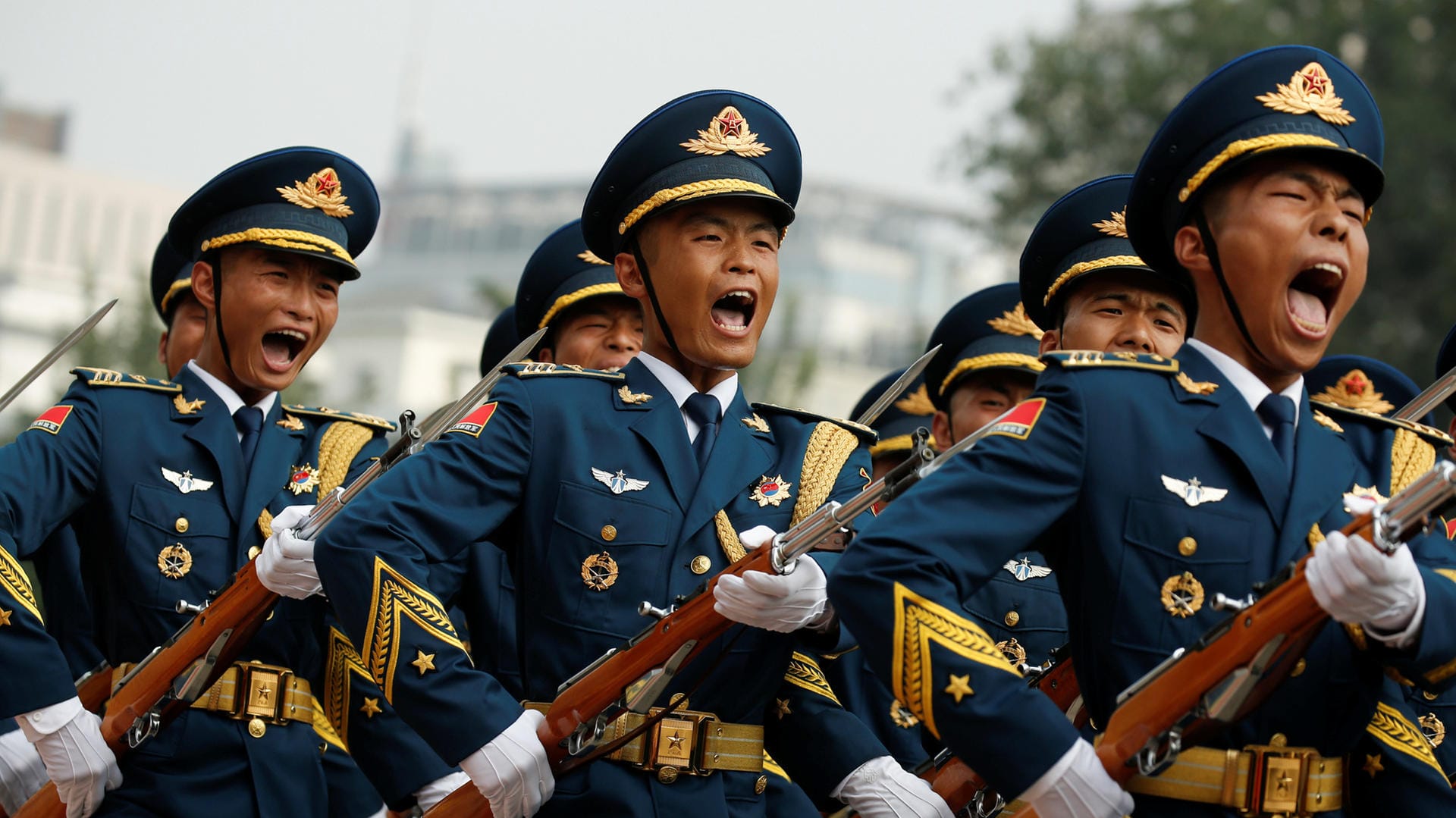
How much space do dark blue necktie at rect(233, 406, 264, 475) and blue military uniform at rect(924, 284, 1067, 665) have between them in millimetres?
2460

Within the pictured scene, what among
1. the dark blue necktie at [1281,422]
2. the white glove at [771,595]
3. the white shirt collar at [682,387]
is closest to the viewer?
the dark blue necktie at [1281,422]

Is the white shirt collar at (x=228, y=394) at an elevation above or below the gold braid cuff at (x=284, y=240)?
below

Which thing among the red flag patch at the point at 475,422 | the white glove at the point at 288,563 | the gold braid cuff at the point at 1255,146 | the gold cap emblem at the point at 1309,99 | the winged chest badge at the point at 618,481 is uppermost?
the gold cap emblem at the point at 1309,99

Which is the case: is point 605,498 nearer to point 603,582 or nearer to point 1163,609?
point 603,582

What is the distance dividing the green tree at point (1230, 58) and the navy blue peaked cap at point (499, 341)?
59.1 ft

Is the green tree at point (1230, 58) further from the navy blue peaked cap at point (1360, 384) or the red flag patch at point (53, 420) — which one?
the red flag patch at point (53, 420)

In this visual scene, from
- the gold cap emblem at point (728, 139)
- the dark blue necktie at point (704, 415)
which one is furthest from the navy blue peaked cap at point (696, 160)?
the dark blue necktie at point (704, 415)

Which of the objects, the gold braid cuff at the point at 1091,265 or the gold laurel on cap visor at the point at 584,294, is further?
the gold laurel on cap visor at the point at 584,294

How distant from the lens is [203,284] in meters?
6.92

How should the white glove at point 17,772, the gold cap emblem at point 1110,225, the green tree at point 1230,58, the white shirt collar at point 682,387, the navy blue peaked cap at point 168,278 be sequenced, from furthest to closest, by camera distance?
the green tree at point 1230,58
the navy blue peaked cap at point 168,278
the white glove at point 17,772
the gold cap emblem at point 1110,225
the white shirt collar at point 682,387

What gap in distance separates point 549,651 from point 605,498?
1.35 feet

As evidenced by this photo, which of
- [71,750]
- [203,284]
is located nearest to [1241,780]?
[71,750]

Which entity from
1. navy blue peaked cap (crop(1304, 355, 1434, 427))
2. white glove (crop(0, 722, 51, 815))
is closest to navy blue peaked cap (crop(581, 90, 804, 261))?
white glove (crop(0, 722, 51, 815))

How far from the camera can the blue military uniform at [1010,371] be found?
6.67 meters
